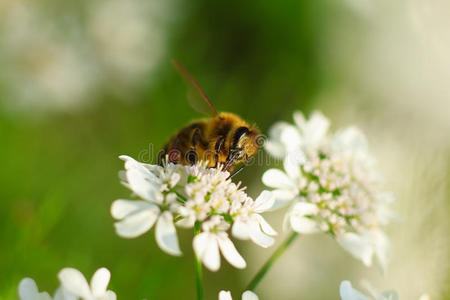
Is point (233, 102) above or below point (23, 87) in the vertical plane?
below

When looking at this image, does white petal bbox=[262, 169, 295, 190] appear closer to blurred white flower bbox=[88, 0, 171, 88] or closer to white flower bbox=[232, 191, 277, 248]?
white flower bbox=[232, 191, 277, 248]

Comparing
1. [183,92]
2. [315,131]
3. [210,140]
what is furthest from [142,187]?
[183,92]

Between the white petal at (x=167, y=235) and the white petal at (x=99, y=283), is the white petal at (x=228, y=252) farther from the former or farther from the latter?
the white petal at (x=99, y=283)

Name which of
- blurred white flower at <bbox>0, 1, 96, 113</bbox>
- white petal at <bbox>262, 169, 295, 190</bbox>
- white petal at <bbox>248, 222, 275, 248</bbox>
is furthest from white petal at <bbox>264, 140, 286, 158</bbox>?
blurred white flower at <bbox>0, 1, 96, 113</bbox>

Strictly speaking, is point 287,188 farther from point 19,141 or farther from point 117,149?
point 19,141

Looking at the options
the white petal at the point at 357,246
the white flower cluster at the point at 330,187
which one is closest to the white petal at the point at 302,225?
the white flower cluster at the point at 330,187

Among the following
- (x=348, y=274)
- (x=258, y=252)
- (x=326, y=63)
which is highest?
(x=326, y=63)

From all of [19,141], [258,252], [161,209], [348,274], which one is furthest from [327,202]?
[19,141]
